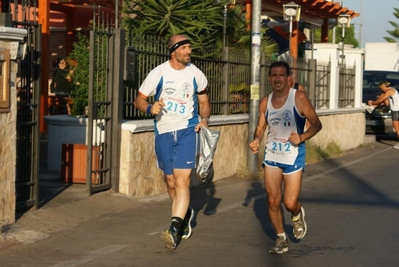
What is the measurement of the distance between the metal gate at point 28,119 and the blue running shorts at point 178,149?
179 cm

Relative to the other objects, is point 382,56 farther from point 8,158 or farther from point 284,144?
point 8,158

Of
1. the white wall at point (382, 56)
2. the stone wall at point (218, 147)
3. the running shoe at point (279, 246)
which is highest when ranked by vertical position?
the white wall at point (382, 56)

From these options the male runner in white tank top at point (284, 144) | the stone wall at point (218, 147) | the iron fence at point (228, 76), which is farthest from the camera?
the iron fence at point (228, 76)

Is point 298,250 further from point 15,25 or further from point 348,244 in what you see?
point 15,25

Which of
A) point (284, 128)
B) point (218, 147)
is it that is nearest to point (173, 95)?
point (284, 128)

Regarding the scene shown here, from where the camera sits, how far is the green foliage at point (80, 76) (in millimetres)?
12555

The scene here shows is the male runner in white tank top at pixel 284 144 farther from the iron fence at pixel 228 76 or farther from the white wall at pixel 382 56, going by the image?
the white wall at pixel 382 56

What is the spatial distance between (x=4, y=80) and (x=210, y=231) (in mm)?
2732

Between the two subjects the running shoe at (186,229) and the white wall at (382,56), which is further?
the white wall at (382,56)

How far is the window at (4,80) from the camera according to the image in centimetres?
882

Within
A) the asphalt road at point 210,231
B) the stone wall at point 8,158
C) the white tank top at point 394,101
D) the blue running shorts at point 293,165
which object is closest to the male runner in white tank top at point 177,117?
the asphalt road at point 210,231

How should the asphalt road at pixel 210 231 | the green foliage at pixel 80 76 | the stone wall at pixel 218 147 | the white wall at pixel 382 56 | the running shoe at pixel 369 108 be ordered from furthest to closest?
the white wall at pixel 382 56 < the running shoe at pixel 369 108 < the green foliage at pixel 80 76 < the stone wall at pixel 218 147 < the asphalt road at pixel 210 231

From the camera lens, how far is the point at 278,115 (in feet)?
27.9

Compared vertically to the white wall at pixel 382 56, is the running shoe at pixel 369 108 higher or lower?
lower
